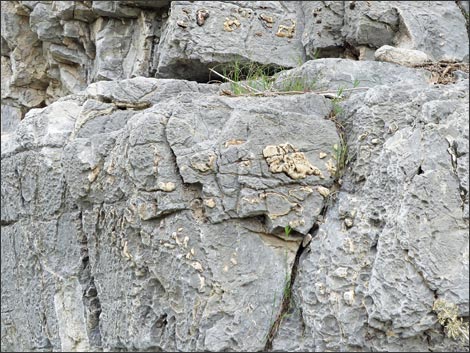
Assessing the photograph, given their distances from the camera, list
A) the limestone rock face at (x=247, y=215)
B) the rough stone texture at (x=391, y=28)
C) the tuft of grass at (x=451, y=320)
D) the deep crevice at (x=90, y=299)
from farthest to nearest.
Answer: the rough stone texture at (x=391, y=28) < the deep crevice at (x=90, y=299) < the limestone rock face at (x=247, y=215) < the tuft of grass at (x=451, y=320)

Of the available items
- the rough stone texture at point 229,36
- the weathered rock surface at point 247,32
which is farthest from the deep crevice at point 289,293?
the rough stone texture at point 229,36

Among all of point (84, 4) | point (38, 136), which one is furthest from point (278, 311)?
point (84, 4)

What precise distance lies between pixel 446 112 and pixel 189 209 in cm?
107

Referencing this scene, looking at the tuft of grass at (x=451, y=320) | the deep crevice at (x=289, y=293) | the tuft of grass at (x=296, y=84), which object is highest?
the tuft of grass at (x=296, y=84)

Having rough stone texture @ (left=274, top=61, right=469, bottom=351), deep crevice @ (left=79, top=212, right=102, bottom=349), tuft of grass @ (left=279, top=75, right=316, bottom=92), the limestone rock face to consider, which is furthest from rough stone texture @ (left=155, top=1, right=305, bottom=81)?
rough stone texture @ (left=274, top=61, right=469, bottom=351)

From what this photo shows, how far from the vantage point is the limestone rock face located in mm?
2492

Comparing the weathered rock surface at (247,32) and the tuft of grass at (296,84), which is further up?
the tuft of grass at (296,84)

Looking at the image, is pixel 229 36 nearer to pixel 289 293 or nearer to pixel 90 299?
pixel 90 299

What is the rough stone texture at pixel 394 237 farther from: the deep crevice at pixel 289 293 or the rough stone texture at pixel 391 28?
the rough stone texture at pixel 391 28

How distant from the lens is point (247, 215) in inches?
109

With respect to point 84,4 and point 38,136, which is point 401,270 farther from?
point 84,4

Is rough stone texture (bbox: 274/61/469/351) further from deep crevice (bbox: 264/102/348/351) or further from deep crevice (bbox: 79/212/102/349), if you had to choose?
deep crevice (bbox: 79/212/102/349)

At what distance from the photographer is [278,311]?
2.74 metres

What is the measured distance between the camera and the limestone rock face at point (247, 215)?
8.18ft
